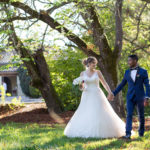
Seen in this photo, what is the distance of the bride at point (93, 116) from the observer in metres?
6.87

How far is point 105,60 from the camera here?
11.5 m

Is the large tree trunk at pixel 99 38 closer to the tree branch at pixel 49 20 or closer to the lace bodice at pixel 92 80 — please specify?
the tree branch at pixel 49 20

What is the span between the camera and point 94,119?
698 centimetres

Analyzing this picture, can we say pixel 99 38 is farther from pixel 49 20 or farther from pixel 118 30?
pixel 49 20

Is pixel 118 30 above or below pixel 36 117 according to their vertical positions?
above

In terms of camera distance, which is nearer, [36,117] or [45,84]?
[36,117]

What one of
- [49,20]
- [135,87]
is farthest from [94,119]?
[49,20]

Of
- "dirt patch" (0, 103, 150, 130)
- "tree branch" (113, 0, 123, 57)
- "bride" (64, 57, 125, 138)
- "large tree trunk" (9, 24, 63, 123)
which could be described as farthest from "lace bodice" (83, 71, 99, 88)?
"large tree trunk" (9, 24, 63, 123)

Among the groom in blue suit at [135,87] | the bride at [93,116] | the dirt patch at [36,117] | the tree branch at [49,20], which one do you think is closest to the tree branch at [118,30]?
the tree branch at [49,20]

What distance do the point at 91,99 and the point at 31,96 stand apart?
82.1 ft

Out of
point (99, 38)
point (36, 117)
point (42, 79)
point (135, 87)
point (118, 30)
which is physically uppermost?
point (118, 30)

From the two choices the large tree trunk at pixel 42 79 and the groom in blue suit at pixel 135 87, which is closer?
the groom in blue suit at pixel 135 87

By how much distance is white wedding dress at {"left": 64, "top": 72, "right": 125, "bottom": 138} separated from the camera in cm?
686

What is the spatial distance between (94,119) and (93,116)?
0.26 ft
